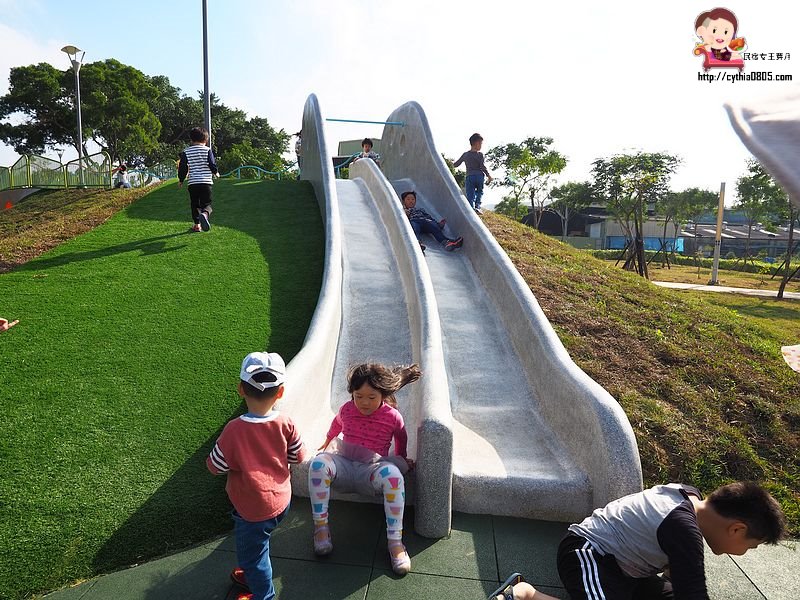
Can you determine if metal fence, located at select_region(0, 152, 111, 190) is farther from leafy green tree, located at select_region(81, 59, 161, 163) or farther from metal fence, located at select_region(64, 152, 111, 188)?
leafy green tree, located at select_region(81, 59, 161, 163)

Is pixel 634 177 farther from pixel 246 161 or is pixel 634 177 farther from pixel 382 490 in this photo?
pixel 382 490

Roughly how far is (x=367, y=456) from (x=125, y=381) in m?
2.45

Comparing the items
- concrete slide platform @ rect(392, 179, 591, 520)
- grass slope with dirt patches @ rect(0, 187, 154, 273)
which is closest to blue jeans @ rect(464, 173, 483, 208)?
concrete slide platform @ rect(392, 179, 591, 520)

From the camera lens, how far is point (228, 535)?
125 inches

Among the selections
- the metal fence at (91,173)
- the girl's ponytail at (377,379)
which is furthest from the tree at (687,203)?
the girl's ponytail at (377,379)

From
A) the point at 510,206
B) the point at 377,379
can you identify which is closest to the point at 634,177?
the point at 510,206

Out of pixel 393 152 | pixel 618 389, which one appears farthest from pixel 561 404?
pixel 393 152

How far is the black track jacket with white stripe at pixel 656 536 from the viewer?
209 centimetres

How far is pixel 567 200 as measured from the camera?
5244cm

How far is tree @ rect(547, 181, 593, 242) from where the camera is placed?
4758cm

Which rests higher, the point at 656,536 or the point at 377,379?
the point at 377,379

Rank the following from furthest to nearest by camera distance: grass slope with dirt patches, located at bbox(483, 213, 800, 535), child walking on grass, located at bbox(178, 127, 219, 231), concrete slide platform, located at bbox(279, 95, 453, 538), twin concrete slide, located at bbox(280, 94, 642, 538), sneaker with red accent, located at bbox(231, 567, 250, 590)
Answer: child walking on grass, located at bbox(178, 127, 219, 231) → grass slope with dirt patches, located at bbox(483, 213, 800, 535) → twin concrete slide, located at bbox(280, 94, 642, 538) → concrete slide platform, located at bbox(279, 95, 453, 538) → sneaker with red accent, located at bbox(231, 567, 250, 590)

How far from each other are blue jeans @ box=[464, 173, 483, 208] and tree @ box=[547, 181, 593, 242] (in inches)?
1407

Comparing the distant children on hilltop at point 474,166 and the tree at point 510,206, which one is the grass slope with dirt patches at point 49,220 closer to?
the distant children on hilltop at point 474,166
